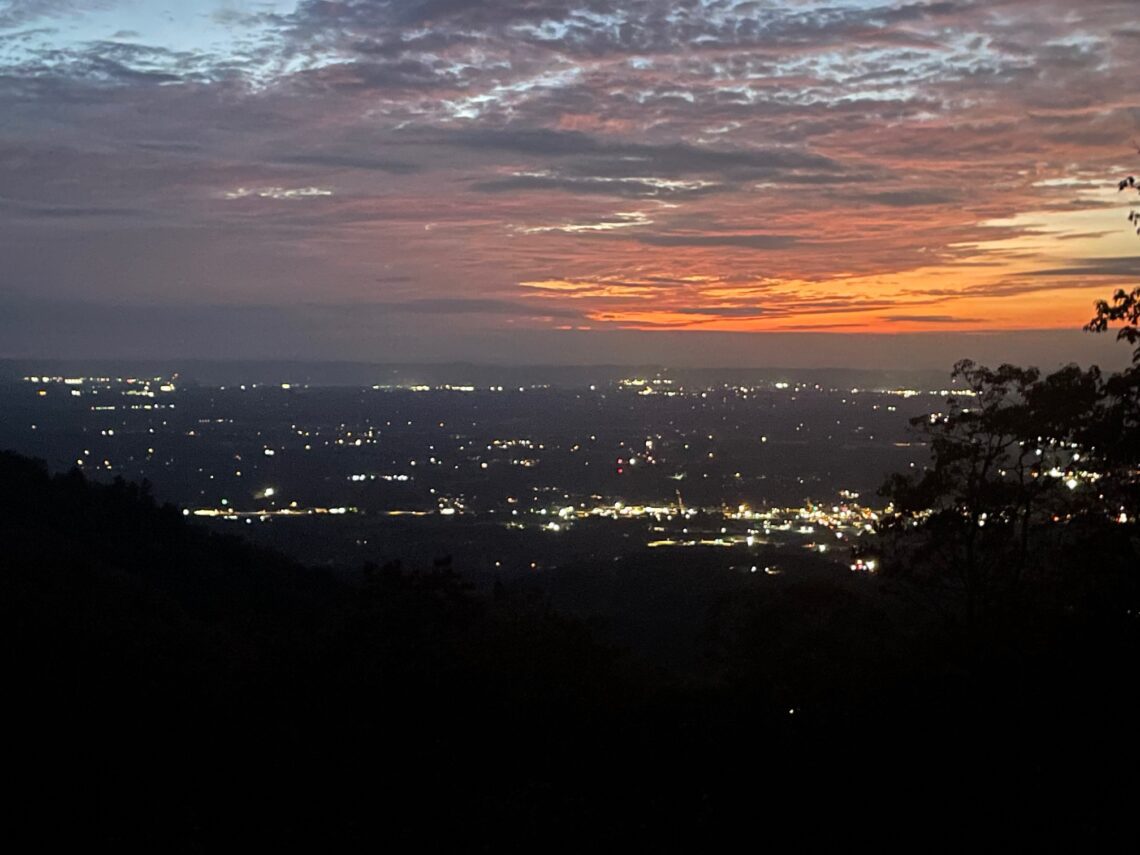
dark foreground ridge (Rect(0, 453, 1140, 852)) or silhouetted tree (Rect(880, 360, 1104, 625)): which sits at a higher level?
silhouetted tree (Rect(880, 360, 1104, 625))

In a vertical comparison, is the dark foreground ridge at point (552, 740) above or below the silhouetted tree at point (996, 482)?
below

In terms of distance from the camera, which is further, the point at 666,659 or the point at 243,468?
the point at 243,468

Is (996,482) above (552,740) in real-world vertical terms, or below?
above

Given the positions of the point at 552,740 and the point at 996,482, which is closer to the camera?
the point at 552,740

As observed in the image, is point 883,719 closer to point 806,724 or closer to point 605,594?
point 806,724

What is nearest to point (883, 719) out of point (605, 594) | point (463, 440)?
point (605, 594)

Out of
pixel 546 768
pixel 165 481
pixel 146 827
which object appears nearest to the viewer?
pixel 146 827

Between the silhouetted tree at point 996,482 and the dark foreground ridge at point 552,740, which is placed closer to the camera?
the dark foreground ridge at point 552,740

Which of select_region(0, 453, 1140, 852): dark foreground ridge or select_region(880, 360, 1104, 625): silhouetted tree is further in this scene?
select_region(880, 360, 1104, 625): silhouetted tree
